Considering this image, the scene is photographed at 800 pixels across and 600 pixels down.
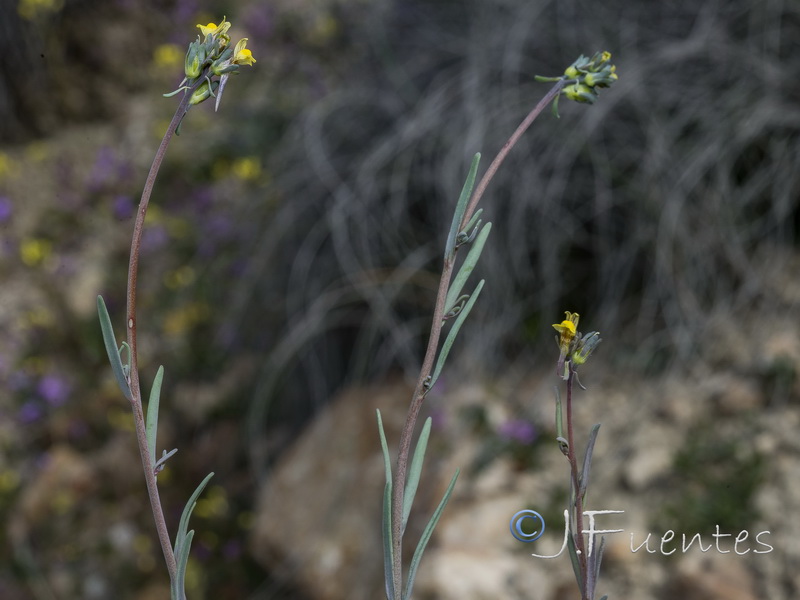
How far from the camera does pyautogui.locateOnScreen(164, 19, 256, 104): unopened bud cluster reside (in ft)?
1.49

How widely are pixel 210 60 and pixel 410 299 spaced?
149cm

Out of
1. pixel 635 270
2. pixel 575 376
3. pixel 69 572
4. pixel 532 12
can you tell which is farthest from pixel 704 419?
pixel 69 572

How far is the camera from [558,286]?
72.4 inches

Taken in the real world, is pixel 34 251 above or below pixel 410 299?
above

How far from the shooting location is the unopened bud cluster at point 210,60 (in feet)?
1.49

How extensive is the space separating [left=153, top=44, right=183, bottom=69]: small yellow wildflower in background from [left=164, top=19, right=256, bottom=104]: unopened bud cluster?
8.25ft

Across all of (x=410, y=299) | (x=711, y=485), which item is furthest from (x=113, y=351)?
(x=410, y=299)

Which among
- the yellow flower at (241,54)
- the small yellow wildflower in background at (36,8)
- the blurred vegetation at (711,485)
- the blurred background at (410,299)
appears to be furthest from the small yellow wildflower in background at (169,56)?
the yellow flower at (241,54)

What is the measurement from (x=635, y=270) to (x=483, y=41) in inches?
26.8

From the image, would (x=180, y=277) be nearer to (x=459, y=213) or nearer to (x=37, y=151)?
(x=37, y=151)

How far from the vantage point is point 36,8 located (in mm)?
2857

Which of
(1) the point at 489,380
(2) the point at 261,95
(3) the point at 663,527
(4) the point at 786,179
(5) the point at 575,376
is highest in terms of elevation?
(2) the point at 261,95

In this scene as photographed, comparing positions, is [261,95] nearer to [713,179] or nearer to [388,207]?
[388,207]

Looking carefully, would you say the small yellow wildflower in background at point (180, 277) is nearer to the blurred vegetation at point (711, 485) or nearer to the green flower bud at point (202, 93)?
the blurred vegetation at point (711, 485)
